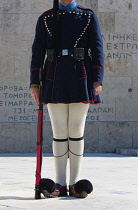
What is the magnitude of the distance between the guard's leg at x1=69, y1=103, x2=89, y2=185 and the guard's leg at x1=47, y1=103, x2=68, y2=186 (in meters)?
0.05

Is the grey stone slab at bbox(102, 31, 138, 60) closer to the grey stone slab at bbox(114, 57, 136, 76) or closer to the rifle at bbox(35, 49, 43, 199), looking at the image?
the grey stone slab at bbox(114, 57, 136, 76)

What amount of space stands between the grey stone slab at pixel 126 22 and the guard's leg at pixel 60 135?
762cm

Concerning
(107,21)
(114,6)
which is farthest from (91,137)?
(114,6)

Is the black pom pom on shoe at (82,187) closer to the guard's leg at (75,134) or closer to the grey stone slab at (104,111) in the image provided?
the guard's leg at (75,134)

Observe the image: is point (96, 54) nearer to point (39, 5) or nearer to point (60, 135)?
point (60, 135)

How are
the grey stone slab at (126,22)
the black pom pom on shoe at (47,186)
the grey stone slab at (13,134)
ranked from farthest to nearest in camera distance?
the grey stone slab at (126,22)
the grey stone slab at (13,134)
the black pom pom on shoe at (47,186)

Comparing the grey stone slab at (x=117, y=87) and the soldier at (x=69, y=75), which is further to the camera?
the grey stone slab at (x=117, y=87)

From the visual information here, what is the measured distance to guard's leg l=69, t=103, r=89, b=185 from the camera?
5.58 metres

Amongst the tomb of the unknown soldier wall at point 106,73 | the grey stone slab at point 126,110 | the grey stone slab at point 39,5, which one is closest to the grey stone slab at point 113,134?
the tomb of the unknown soldier wall at point 106,73

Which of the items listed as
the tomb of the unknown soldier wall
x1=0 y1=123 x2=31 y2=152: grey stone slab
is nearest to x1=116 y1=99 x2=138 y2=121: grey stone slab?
the tomb of the unknown soldier wall

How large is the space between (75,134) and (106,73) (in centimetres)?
734

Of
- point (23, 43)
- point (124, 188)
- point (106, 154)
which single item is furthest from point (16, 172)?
point (23, 43)

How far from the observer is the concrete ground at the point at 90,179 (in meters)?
4.96

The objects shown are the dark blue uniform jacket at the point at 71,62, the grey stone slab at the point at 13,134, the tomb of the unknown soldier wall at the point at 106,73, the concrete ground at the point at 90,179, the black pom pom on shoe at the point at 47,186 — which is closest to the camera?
the concrete ground at the point at 90,179
